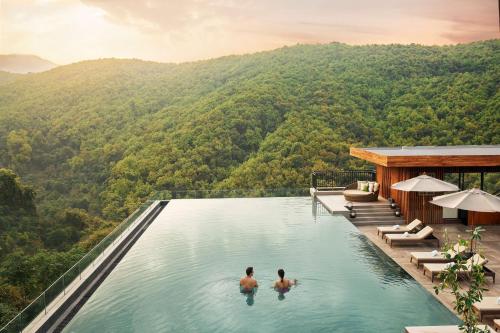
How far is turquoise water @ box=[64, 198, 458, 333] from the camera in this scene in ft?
31.1

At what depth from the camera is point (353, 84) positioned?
162ft

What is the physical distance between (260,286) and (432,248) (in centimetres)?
573

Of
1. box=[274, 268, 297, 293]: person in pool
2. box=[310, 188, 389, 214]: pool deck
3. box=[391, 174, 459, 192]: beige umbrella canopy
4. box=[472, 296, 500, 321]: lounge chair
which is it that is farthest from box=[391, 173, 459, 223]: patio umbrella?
box=[472, 296, 500, 321]: lounge chair

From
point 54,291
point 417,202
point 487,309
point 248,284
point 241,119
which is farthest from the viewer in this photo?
point 241,119

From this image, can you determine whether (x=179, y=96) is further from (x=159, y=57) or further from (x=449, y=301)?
(x=449, y=301)

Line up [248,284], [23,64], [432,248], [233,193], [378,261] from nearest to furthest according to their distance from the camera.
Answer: [248,284]
[378,261]
[432,248]
[233,193]
[23,64]

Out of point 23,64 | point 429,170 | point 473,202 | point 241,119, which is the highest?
point 23,64

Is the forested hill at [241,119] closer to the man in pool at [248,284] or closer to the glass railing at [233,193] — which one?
the glass railing at [233,193]

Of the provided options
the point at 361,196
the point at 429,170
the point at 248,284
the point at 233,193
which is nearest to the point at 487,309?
the point at 248,284

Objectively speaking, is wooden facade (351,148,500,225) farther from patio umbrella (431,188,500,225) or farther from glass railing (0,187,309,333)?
glass railing (0,187,309,333)

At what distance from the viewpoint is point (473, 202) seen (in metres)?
13.1

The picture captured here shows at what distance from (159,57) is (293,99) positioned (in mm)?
33654

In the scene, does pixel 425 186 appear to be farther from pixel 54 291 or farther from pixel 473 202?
pixel 54 291

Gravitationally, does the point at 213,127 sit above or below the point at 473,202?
above
